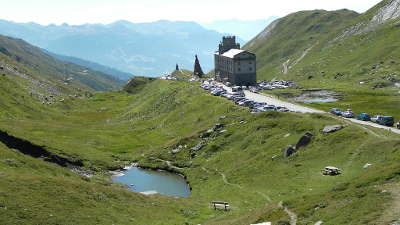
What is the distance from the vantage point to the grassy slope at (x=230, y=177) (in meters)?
54.8

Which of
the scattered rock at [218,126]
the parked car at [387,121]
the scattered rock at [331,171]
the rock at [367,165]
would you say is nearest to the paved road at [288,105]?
the parked car at [387,121]

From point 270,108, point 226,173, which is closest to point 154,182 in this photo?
point 226,173

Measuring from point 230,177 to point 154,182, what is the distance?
18950mm

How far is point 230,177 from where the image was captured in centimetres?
9325

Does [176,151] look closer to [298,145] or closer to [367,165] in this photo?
[298,145]

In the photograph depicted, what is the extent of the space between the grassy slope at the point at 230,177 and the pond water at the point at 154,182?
260 cm

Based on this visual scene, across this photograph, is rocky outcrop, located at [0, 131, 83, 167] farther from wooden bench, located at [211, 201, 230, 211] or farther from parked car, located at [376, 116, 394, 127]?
parked car, located at [376, 116, 394, 127]

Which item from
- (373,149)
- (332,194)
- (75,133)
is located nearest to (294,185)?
(373,149)

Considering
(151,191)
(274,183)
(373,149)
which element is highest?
(373,149)

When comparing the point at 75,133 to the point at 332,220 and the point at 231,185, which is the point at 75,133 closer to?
the point at 231,185

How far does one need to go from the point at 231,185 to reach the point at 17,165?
35116mm

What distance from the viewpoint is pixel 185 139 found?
12612 centimetres

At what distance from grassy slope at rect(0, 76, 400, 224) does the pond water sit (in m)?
2.60

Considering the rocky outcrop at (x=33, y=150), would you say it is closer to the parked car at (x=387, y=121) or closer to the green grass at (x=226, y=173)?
the green grass at (x=226, y=173)
